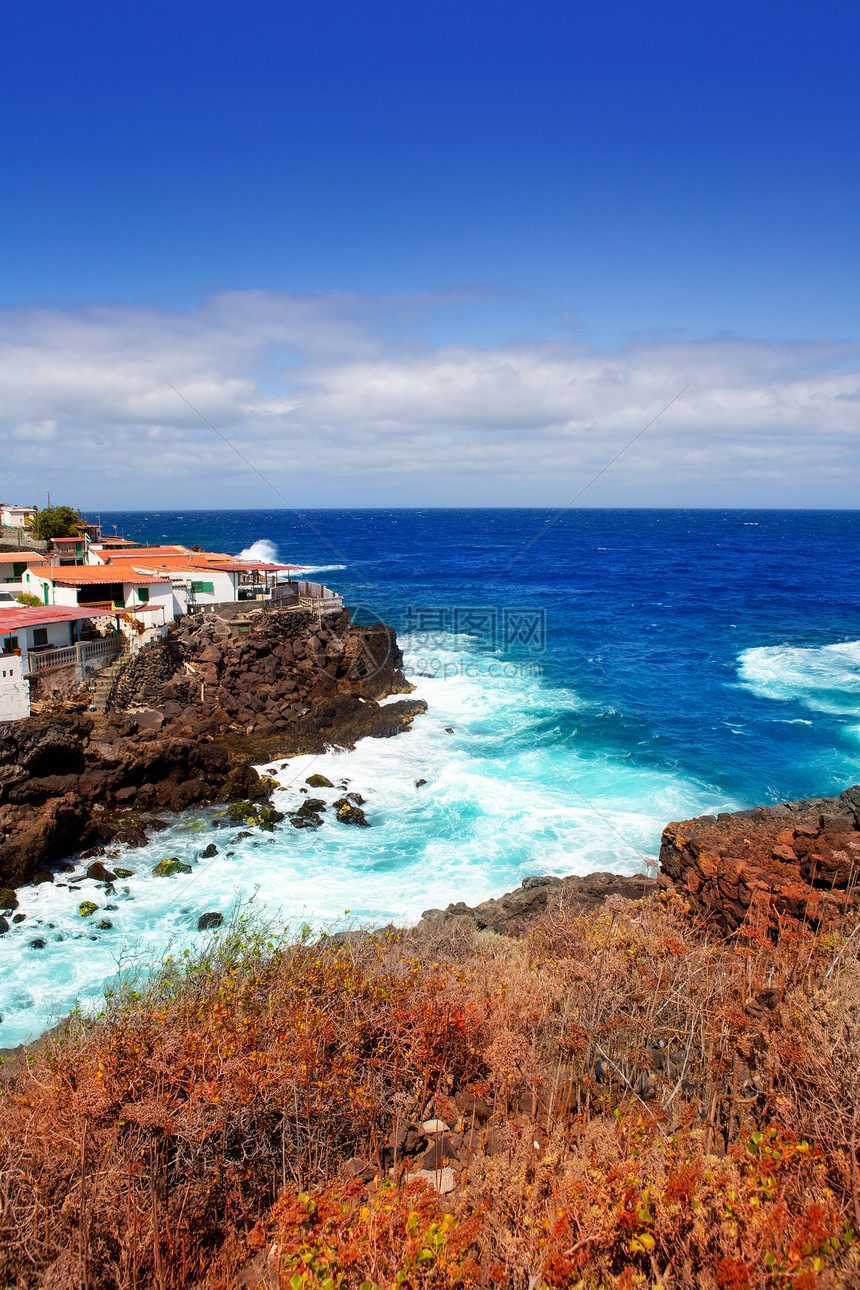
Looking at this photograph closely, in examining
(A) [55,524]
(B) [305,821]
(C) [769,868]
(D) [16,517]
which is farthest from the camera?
(D) [16,517]

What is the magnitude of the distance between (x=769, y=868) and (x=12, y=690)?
2205 cm

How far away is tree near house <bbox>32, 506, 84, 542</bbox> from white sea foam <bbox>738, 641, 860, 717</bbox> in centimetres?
4687

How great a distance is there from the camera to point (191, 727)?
24594mm

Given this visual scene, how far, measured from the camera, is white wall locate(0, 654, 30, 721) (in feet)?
69.0

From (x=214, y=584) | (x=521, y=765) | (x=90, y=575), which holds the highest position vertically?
(x=90, y=575)

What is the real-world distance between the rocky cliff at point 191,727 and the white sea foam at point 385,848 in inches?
42.7

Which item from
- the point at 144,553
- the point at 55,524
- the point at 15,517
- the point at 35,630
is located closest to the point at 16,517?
the point at 15,517

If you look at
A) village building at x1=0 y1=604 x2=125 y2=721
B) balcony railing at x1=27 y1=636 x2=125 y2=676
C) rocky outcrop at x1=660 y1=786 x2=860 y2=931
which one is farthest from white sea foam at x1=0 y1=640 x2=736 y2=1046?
balcony railing at x1=27 y1=636 x2=125 y2=676

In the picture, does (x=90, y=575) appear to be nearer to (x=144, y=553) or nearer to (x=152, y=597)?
(x=152, y=597)

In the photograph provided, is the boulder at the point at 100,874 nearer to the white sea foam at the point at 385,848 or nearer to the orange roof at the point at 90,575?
the white sea foam at the point at 385,848

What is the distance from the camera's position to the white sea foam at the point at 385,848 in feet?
44.4

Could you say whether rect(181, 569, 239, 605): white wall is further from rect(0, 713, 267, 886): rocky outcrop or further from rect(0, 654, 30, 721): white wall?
rect(0, 654, 30, 721): white wall

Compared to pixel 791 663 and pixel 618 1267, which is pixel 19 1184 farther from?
pixel 791 663

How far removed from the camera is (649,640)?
1811 inches
